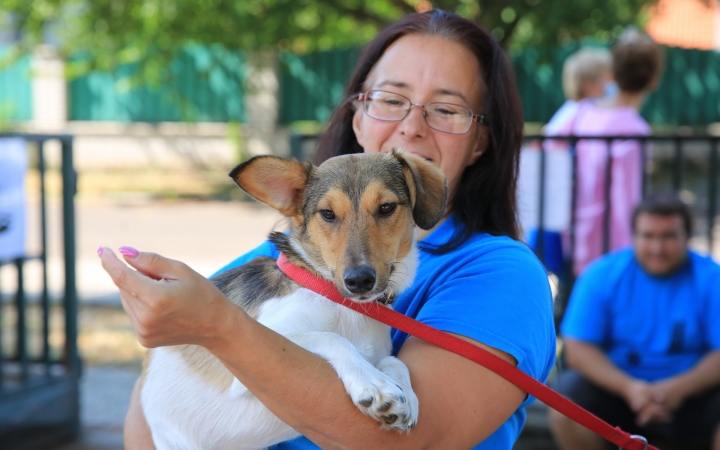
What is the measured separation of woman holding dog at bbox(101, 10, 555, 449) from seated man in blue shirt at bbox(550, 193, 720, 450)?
2262 millimetres

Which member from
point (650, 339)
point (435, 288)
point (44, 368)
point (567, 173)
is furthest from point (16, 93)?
point (435, 288)

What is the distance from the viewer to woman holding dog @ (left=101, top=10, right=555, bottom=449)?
163 centimetres

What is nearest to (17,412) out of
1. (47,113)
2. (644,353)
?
(644,353)

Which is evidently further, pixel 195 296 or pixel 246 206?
pixel 246 206

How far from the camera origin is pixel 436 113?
8.31 feet

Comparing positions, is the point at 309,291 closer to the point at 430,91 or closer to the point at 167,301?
the point at 167,301

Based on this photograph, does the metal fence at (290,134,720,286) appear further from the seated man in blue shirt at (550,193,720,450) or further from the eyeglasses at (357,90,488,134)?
the eyeglasses at (357,90,488,134)

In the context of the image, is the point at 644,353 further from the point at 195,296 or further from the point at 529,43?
the point at 529,43

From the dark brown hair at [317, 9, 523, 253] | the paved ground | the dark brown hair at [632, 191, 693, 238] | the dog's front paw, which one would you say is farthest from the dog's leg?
the dark brown hair at [632, 191, 693, 238]

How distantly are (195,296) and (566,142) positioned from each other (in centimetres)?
407

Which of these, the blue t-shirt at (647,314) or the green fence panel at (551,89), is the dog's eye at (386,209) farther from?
the green fence panel at (551,89)

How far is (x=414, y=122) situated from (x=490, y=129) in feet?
0.94

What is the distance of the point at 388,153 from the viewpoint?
2.41 metres

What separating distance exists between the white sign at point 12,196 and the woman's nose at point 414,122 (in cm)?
311
